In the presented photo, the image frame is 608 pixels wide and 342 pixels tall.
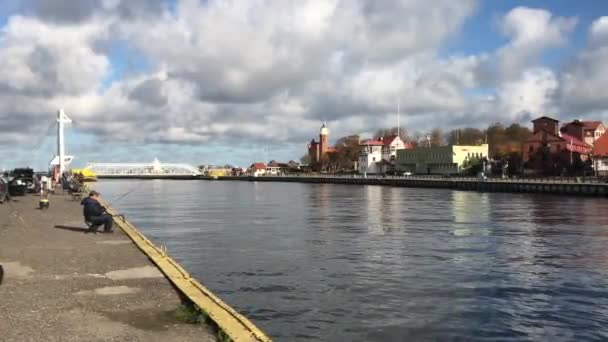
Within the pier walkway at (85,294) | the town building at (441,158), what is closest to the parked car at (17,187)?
the pier walkway at (85,294)

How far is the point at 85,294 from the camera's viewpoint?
36.4ft

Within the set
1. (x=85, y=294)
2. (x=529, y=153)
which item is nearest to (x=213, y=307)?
(x=85, y=294)

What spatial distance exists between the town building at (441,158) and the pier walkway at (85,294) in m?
144

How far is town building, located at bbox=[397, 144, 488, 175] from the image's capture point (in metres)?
157

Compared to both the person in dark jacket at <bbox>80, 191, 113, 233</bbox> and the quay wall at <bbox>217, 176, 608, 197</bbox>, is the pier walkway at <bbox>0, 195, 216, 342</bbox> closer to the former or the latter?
the person in dark jacket at <bbox>80, 191, 113, 233</bbox>

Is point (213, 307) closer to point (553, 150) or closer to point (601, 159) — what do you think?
point (601, 159)

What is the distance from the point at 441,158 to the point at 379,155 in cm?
3102

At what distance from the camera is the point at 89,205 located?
2120 centimetres

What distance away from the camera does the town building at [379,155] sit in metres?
186

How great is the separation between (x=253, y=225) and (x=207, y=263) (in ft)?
49.3

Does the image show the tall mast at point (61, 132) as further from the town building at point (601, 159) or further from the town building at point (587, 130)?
the town building at point (587, 130)

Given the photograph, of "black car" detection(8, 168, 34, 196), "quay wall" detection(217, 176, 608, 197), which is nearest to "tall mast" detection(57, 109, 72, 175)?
"black car" detection(8, 168, 34, 196)

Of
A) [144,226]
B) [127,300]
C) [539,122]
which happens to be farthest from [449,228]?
[539,122]

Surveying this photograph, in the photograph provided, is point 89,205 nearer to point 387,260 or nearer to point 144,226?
point 387,260
